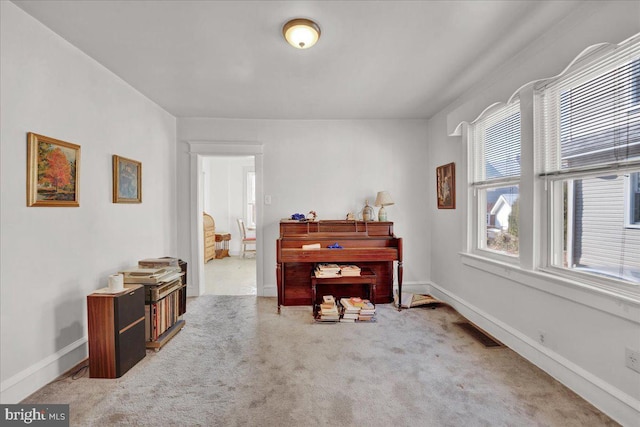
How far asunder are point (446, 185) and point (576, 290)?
6.16ft

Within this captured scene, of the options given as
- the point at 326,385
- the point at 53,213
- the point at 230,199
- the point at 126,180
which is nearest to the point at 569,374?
the point at 326,385

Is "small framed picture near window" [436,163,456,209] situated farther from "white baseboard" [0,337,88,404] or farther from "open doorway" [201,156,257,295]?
"open doorway" [201,156,257,295]

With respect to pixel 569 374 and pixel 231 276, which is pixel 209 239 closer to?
pixel 231 276

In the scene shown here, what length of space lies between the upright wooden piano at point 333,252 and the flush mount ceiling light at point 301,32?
2018 mm

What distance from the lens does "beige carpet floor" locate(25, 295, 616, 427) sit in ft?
5.32

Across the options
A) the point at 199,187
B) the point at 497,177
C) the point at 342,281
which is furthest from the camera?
the point at 199,187

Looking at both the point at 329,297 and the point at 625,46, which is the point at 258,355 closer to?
the point at 329,297

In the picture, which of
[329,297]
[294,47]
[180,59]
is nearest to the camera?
[294,47]

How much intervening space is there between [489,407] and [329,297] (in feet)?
6.04

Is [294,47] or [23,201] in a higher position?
[294,47]

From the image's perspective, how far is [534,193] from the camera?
7.15 ft

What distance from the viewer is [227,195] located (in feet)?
23.6

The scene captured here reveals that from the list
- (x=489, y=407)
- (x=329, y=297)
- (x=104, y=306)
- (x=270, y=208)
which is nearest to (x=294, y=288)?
(x=329, y=297)

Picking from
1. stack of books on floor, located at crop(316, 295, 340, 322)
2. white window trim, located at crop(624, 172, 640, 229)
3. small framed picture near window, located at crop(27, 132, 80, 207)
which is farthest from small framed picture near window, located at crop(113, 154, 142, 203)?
white window trim, located at crop(624, 172, 640, 229)
